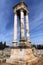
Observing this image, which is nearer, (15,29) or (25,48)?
(25,48)

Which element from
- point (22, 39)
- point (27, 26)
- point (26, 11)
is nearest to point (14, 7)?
point (26, 11)

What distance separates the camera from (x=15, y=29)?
A: 11.7 metres

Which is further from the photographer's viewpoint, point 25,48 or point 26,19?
point 26,19

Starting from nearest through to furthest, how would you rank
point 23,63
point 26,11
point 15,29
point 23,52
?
point 23,63
point 23,52
point 15,29
point 26,11

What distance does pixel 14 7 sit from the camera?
12.5 meters

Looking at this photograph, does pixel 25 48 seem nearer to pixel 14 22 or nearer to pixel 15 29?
pixel 15 29

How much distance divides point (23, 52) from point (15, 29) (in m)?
3.11

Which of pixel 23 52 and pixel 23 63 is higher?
pixel 23 52

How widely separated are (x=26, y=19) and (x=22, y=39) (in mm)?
3188

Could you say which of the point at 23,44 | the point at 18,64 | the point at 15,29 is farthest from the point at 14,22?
the point at 18,64

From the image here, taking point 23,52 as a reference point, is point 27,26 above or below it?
above

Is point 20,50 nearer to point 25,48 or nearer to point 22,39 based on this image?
point 25,48

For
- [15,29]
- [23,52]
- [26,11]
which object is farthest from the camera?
[26,11]

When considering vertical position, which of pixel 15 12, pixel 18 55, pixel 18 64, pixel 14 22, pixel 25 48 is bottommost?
pixel 18 64
